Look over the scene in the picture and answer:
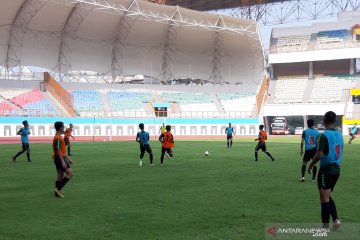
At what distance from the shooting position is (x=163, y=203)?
10.1 m

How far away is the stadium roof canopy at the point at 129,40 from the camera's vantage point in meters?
56.6

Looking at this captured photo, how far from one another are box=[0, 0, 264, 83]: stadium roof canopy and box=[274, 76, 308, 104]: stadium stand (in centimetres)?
426

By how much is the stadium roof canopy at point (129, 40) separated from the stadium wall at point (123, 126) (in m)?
12.8

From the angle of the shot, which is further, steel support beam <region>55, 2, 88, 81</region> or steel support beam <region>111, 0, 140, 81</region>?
steel support beam <region>111, 0, 140, 81</region>

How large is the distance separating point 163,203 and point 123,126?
45.7 meters

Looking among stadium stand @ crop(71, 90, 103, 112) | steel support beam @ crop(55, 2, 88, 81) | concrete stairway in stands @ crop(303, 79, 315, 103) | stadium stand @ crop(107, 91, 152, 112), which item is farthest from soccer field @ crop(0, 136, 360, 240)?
concrete stairway in stands @ crop(303, 79, 315, 103)

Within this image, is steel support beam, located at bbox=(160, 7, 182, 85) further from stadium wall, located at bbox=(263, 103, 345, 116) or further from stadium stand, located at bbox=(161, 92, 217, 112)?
stadium wall, located at bbox=(263, 103, 345, 116)

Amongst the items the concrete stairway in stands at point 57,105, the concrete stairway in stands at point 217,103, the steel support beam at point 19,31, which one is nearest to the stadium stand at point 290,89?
the concrete stairway in stands at point 217,103

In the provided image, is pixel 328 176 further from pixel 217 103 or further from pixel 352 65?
pixel 352 65

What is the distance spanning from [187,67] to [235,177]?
189 ft

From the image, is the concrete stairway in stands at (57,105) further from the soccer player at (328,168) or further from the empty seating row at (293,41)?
the soccer player at (328,168)

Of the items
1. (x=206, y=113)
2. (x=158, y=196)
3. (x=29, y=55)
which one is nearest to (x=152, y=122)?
(x=206, y=113)

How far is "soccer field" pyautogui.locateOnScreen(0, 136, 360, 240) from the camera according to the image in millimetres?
7637

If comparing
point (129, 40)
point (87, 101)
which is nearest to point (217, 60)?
point (129, 40)
